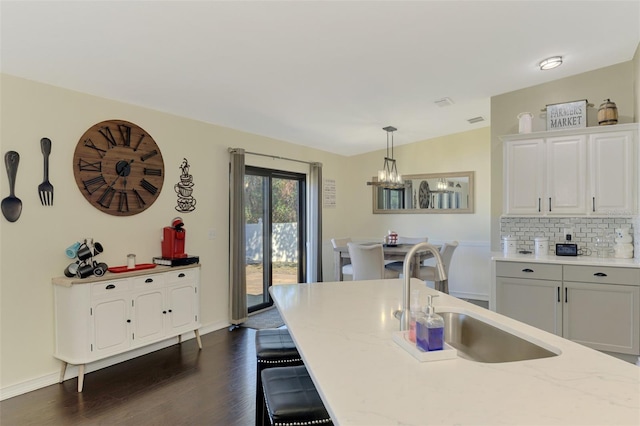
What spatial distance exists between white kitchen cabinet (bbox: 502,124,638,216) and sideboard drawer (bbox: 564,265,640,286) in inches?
23.8

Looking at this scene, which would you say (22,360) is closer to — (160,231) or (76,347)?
(76,347)

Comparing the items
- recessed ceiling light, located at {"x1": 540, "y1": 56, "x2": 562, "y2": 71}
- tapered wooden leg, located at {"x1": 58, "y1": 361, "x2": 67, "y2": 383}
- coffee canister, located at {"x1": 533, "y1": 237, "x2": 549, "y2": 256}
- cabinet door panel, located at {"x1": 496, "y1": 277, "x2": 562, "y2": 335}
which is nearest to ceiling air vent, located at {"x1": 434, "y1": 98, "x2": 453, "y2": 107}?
recessed ceiling light, located at {"x1": 540, "y1": 56, "x2": 562, "y2": 71}

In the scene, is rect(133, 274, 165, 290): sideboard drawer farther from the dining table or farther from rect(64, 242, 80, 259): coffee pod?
the dining table

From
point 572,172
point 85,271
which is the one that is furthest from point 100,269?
point 572,172

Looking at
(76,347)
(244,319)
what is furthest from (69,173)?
(244,319)

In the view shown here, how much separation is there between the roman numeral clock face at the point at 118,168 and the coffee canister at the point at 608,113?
4.43m

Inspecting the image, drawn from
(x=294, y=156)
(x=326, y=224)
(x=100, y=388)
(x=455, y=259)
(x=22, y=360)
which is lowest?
(x=100, y=388)

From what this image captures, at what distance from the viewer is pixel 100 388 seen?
291 cm

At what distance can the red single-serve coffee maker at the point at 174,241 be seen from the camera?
3.73 m

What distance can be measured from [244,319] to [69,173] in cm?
246

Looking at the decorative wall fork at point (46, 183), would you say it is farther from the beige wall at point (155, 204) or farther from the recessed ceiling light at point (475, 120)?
the recessed ceiling light at point (475, 120)

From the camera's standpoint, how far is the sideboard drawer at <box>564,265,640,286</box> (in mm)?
3221

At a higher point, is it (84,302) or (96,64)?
(96,64)

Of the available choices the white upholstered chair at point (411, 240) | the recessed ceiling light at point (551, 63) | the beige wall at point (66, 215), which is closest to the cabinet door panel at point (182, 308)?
the beige wall at point (66, 215)
